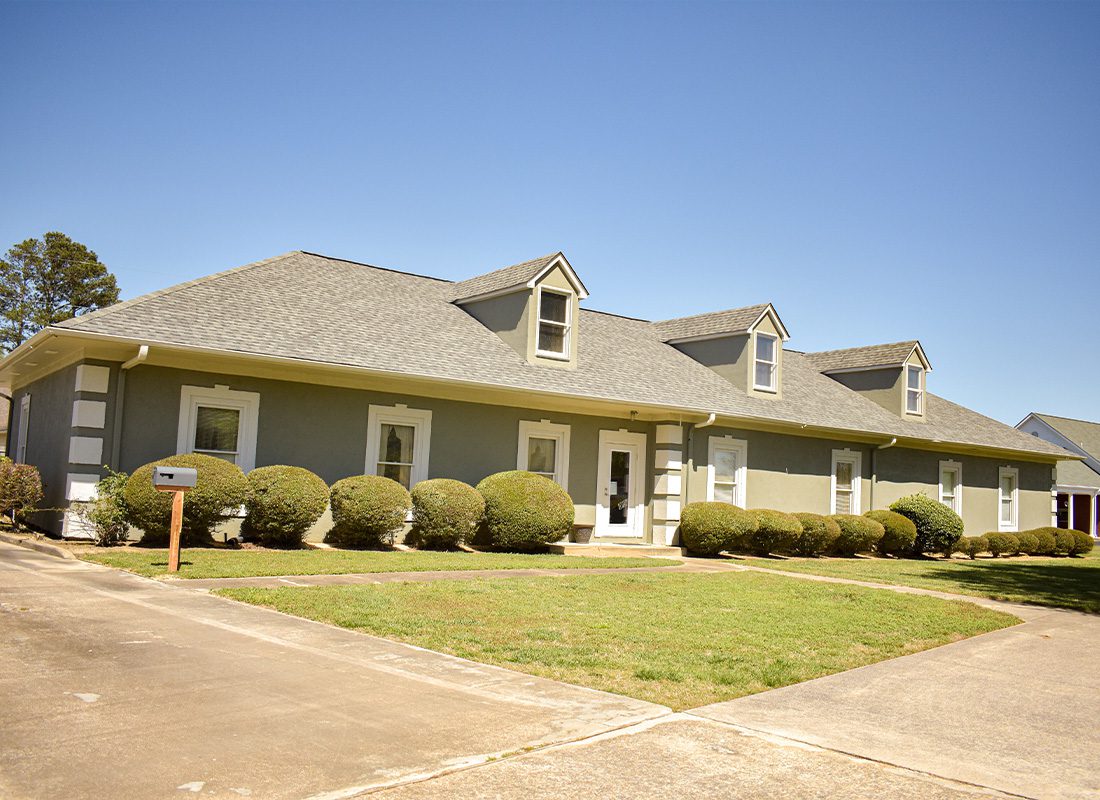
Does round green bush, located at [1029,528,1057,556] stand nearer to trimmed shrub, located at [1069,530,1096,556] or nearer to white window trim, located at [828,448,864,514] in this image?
trimmed shrub, located at [1069,530,1096,556]

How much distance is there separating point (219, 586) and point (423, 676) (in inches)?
190

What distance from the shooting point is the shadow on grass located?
1379 cm

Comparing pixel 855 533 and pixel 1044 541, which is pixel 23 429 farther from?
pixel 1044 541

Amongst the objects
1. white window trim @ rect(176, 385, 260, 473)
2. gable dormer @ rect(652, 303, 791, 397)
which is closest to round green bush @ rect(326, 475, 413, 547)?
white window trim @ rect(176, 385, 260, 473)

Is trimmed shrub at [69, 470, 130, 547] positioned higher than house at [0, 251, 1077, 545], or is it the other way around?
house at [0, 251, 1077, 545]

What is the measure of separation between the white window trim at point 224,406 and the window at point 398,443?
7.50 ft

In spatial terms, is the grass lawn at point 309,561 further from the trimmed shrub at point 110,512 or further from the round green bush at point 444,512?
the trimmed shrub at point 110,512

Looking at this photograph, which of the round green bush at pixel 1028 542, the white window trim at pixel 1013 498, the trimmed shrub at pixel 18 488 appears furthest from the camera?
the white window trim at pixel 1013 498

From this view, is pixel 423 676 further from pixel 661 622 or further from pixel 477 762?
pixel 661 622

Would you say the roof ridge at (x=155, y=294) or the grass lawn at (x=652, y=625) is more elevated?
the roof ridge at (x=155, y=294)

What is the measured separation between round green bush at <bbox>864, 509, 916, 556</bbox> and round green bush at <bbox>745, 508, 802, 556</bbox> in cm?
380

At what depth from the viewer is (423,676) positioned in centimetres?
662

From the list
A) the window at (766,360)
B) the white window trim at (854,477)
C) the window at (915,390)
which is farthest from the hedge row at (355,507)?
the window at (915,390)

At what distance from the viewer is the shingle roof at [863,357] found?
2886 centimetres
